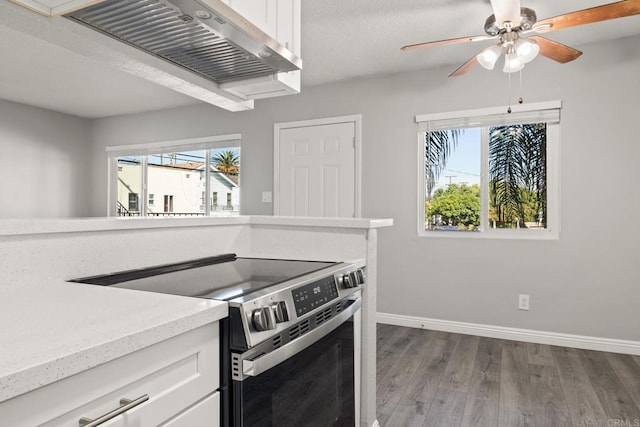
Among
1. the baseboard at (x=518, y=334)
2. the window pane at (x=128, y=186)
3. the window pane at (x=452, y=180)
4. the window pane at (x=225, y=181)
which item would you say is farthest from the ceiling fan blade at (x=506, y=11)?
the window pane at (x=128, y=186)

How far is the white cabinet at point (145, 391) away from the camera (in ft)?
1.97

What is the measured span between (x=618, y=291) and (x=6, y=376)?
371 centimetres

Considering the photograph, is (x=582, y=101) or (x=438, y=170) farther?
(x=438, y=170)

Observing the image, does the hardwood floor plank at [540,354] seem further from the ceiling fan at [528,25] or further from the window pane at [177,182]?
the window pane at [177,182]

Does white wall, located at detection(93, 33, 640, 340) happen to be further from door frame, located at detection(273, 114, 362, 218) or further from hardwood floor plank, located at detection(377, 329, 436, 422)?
hardwood floor plank, located at detection(377, 329, 436, 422)

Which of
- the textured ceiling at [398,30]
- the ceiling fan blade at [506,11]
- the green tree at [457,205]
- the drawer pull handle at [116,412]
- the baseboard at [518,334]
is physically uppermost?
the textured ceiling at [398,30]

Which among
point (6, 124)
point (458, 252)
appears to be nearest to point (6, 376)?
point (458, 252)

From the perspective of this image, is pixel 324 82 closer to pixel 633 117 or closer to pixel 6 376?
pixel 633 117

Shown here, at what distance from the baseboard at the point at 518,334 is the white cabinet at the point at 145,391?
2978mm

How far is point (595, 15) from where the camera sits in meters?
1.96

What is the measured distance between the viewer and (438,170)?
3695 millimetres

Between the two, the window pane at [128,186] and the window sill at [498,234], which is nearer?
the window sill at [498,234]

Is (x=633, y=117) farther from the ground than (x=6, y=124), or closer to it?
closer to it

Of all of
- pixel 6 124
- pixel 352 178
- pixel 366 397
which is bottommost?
pixel 366 397
